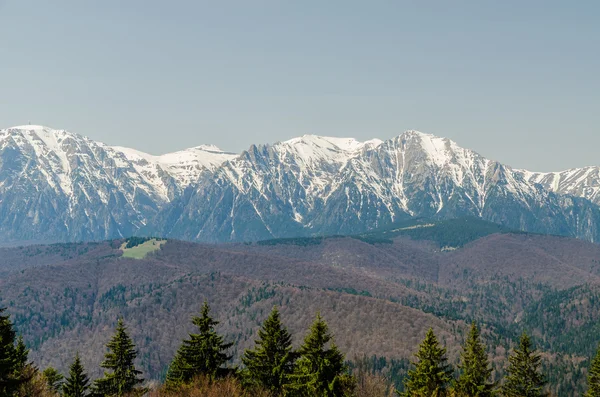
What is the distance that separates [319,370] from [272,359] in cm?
962

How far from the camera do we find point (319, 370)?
58.8m

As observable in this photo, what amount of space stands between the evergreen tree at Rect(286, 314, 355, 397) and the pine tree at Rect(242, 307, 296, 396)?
6274 millimetres

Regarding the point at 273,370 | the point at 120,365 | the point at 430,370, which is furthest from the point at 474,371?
the point at 120,365

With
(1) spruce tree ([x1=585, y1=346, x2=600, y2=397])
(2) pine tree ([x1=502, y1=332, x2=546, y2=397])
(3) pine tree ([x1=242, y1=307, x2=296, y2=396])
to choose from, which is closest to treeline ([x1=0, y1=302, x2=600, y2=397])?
(3) pine tree ([x1=242, y1=307, x2=296, y2=396])

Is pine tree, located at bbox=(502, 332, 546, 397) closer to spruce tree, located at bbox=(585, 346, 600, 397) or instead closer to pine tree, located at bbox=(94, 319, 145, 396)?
spruce tree, located at bbox=(585, 346, 600, 397)

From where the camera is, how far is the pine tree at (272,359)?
66250 millimetres

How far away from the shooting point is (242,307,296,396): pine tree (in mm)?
66250

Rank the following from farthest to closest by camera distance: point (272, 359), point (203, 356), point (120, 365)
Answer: point (120, 365)
point (203, 356)
point (272, 359)

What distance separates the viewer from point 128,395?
2830 inches

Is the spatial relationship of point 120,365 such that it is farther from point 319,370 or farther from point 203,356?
point 319,370

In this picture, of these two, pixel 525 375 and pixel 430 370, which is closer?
pixel 430 370

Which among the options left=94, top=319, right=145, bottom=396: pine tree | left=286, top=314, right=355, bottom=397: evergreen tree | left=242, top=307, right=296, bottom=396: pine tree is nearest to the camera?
left=286, top=314, right=355, bottom=397: evergreen tree

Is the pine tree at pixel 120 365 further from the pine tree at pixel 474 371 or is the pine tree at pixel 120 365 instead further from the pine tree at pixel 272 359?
the pine tree at pixel 474 371

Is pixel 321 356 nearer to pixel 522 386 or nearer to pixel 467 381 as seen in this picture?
pixel 467 381
